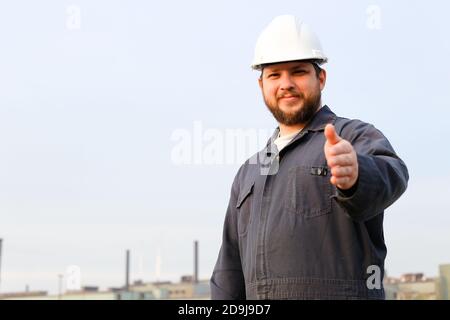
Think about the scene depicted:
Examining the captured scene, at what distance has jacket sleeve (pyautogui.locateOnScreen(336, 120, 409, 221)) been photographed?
8.48 ft

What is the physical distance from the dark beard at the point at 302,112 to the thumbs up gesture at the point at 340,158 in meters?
0.75

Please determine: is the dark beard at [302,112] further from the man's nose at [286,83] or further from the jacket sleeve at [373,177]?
the jacket sleeve at [373,177]

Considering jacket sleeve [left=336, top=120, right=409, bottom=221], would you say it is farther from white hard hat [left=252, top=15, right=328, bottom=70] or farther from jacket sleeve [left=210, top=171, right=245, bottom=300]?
jacket sleeve [left=210, top=171, right=245, bottom=300]

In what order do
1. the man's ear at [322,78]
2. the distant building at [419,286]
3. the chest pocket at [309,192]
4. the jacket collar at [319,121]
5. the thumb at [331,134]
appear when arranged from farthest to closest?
the distant building at [419,286]
the man's ear at [322,78]
the jacket collar at [319,121]
the chest pocket at [309,192]
the thumb at [331,134]

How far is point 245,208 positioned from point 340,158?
104 cm

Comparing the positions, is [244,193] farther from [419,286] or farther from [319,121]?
[419,286]

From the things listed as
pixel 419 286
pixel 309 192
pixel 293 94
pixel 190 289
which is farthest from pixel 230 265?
pixel 190 289

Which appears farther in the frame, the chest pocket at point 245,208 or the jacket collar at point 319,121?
the chest pocket at point 245,208

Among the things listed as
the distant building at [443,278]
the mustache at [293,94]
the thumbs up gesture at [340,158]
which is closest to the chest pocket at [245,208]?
the mustache at [293,94]

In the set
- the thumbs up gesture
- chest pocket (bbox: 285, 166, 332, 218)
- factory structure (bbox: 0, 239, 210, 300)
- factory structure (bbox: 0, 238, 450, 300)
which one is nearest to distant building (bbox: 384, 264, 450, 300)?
factory structure (bbox: 0, 238, 450, 300)

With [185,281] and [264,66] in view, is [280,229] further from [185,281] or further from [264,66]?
[185,281]

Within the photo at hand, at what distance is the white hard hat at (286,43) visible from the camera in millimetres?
3299
